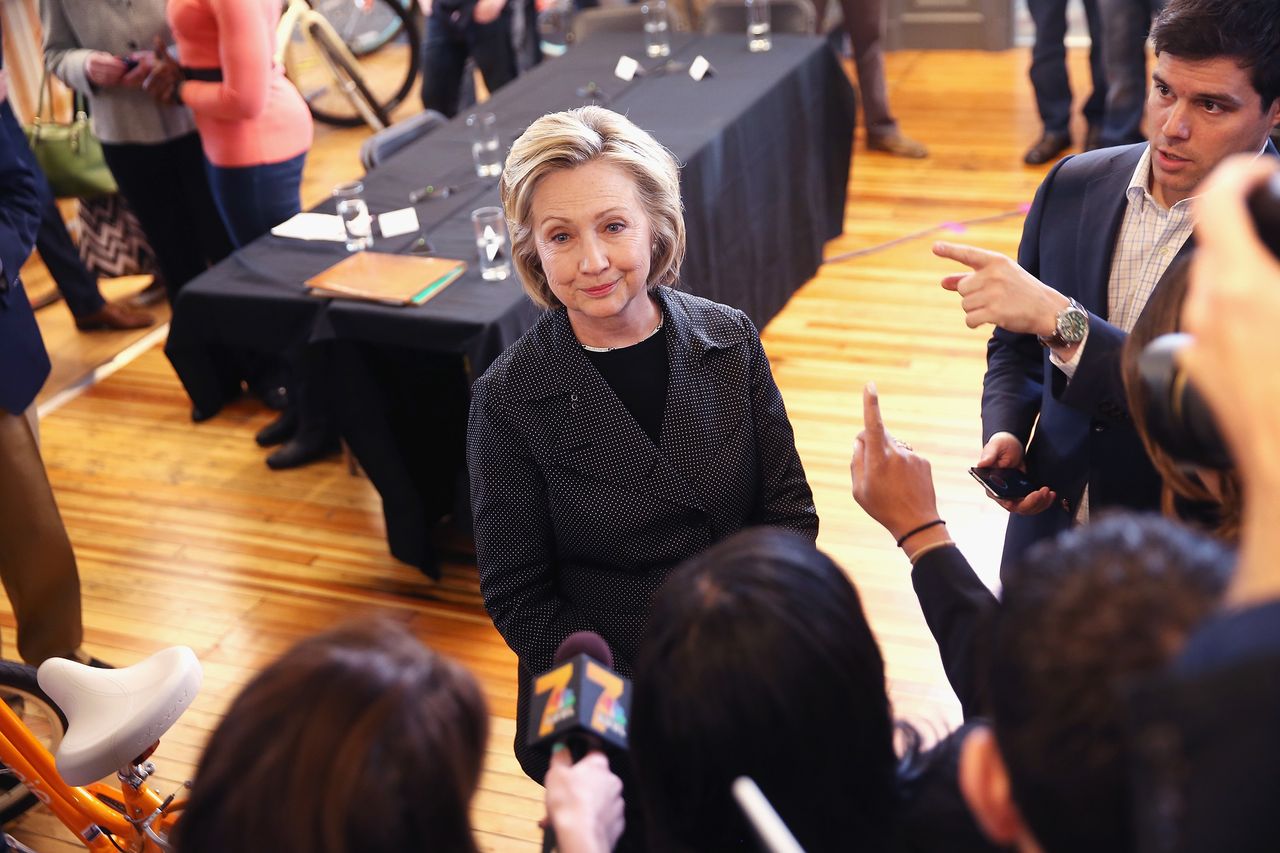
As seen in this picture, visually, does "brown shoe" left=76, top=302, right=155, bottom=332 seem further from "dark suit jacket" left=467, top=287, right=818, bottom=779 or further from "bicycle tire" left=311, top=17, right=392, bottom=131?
"dark suit jacket" left=467, top=287, right=818, bottom=779

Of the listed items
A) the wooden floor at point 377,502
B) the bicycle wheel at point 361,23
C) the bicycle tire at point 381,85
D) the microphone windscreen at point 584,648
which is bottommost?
the wooden floor at point 377,502

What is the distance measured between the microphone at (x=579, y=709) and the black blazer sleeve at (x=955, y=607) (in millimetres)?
372

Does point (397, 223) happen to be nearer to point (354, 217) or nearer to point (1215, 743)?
point (354, 217)

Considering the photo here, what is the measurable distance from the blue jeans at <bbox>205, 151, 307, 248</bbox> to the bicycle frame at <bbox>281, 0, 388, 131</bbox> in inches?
14.3

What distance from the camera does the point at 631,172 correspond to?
197 centimetres

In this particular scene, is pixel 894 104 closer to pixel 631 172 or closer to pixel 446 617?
pixel 446 617

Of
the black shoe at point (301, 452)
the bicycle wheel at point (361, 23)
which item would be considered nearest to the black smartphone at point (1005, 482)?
the black shoe at point (301, 452)

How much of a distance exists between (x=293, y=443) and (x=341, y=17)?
15.7 ft

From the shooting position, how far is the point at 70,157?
459cm

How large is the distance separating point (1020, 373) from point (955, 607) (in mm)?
858

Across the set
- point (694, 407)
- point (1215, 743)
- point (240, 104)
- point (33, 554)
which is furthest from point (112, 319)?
point (1215, 743)

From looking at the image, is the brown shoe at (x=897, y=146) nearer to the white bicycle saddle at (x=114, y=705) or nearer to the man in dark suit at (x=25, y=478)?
the man in dark suit at (x=25, y=478)

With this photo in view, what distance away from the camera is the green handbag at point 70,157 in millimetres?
4594

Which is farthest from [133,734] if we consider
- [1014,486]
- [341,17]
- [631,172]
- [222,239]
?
[341,17]
